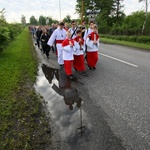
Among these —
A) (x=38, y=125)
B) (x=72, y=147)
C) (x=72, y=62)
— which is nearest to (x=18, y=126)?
(x=38, y=125)

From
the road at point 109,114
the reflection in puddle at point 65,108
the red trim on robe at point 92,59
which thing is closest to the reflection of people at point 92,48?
the red trim on robe at point 92,59

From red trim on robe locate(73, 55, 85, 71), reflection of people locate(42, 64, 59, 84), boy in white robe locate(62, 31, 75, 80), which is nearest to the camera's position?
boy in white robe locate(62, 31, 75, 80)

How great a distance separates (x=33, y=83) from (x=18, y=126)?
3.02 meters

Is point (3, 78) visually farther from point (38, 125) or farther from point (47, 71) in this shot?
point (38, 125)

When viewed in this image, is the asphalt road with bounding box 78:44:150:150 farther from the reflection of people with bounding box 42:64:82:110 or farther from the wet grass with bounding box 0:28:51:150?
the wet grass with bounding box 0:28:51:150

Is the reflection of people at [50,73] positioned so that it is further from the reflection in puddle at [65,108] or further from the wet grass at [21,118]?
the wet grass at [21,118]

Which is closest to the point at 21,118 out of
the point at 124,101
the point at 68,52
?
the point at 124,101

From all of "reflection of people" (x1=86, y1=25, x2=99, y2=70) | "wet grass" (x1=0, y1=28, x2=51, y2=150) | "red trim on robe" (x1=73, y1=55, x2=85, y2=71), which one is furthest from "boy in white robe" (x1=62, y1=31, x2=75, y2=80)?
"wet grass" (x1=0, y1=28, x2=51, y2=150)

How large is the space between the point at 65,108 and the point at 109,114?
3.43 feet

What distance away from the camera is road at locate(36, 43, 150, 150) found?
3260 millimetres

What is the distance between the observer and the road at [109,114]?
326cm

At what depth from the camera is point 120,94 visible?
209 inches

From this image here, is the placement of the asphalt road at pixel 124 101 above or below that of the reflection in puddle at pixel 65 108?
above

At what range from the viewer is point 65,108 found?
4.65 metres
